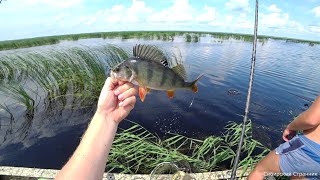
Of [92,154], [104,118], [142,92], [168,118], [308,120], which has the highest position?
[142,92]

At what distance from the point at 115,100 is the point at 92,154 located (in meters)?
0.51

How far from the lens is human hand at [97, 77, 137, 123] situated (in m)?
2.09

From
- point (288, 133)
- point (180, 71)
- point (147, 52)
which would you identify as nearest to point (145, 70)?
point (147, 52)

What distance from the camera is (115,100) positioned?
2.17 metres

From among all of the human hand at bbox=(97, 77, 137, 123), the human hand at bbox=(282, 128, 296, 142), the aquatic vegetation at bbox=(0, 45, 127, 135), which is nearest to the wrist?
the human hand at bbox=(97, 77, 137, 123)

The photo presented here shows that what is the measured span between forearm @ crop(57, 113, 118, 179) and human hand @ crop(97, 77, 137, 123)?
0.08 meters

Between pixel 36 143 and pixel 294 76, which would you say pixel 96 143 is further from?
pixel 294 76

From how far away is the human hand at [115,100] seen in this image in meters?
2.09

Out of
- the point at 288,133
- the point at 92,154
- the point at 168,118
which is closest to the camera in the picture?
the point at 92,154

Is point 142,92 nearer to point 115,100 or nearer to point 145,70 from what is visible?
point 145,70

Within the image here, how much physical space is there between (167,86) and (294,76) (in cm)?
1928

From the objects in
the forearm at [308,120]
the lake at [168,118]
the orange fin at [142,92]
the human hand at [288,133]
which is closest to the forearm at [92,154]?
the orange fin at [142,92]

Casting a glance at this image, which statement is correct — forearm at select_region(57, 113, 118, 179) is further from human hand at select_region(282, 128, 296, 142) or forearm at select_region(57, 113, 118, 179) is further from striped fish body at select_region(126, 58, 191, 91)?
human hand at select_region(282, 128, 296, 142)

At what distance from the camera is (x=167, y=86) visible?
287cm
